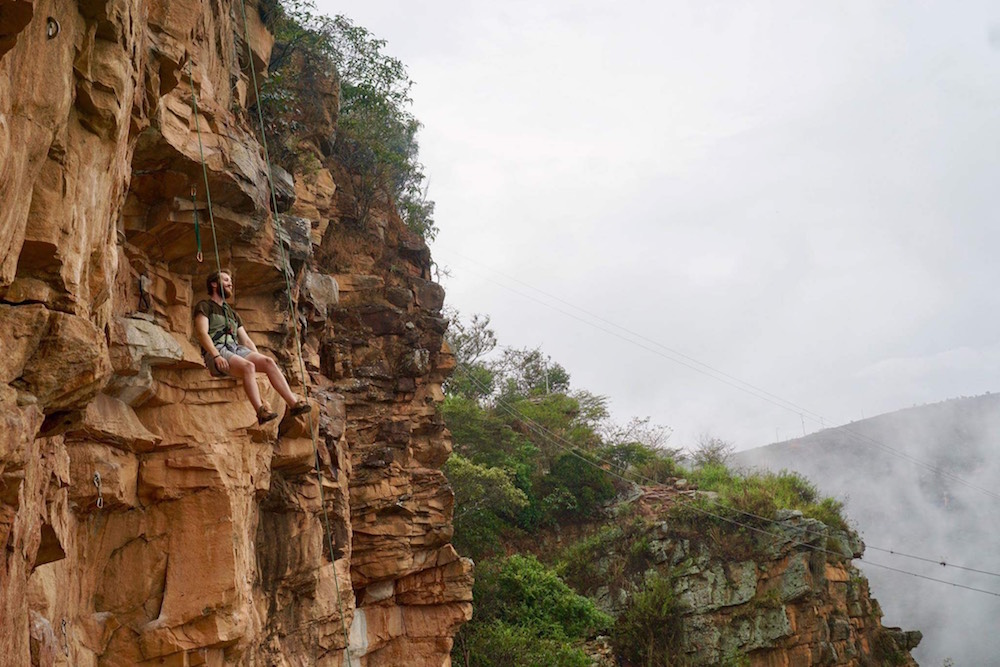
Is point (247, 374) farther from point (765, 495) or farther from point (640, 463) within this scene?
point (640, 463)

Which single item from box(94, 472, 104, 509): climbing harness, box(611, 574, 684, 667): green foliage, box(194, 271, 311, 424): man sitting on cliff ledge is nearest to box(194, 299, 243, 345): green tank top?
box(194, 271, 311, 424): man sitting on cliff ledge

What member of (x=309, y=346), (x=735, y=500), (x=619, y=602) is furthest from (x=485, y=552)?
(x=309, y=346)

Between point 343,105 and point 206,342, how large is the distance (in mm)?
13491

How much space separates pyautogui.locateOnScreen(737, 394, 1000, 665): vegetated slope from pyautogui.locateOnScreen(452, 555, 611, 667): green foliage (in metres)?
21.3

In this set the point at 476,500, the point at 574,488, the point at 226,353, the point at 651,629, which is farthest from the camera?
the point at 574,488

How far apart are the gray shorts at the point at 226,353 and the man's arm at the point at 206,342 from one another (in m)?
0.07

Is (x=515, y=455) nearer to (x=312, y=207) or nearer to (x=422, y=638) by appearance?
(x=422, y=638)

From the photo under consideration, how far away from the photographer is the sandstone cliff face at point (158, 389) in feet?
17.4

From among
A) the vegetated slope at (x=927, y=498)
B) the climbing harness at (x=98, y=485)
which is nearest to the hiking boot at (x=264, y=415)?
the climbing harness at (x=98, y=485)

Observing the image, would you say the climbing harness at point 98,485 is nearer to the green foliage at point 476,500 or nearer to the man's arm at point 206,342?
the man's arm at point 206,342

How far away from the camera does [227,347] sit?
9016 millimetres

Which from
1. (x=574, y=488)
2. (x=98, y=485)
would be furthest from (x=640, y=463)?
(x=98, y=485)

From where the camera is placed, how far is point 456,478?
26.4m

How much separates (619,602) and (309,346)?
19.7 meters
